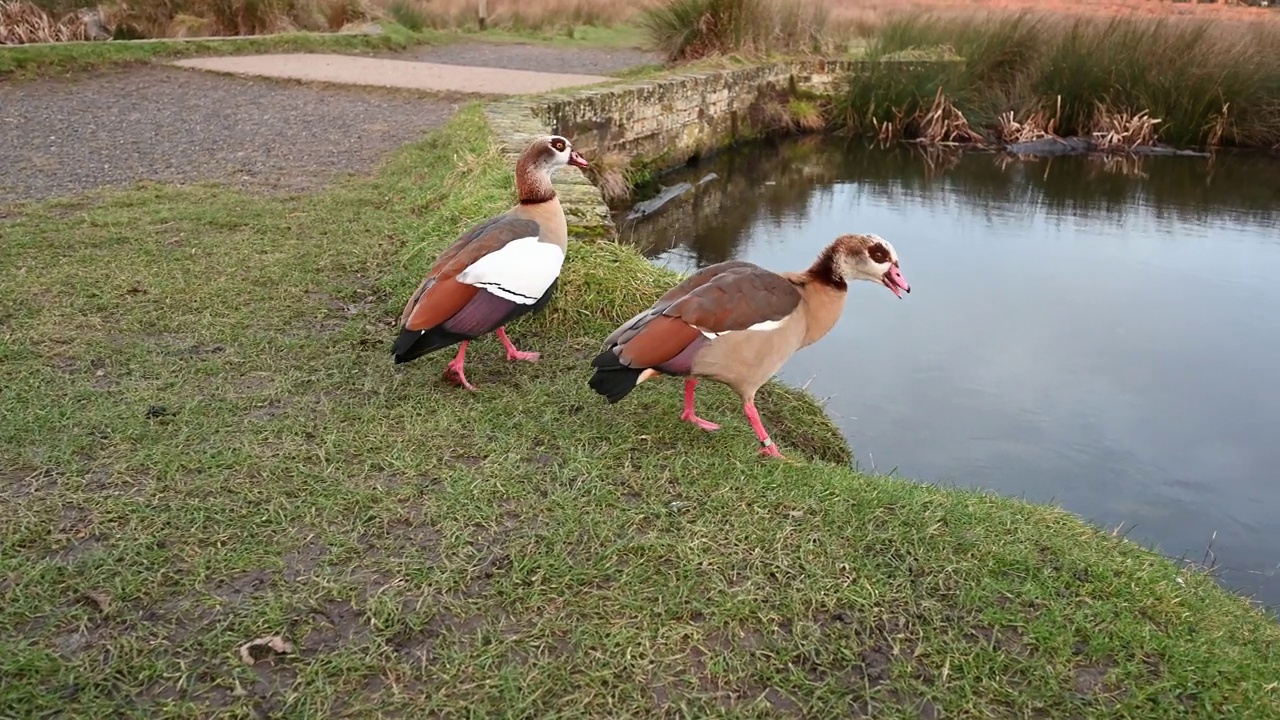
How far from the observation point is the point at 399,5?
1906cm

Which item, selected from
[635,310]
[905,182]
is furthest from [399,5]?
[635,310]

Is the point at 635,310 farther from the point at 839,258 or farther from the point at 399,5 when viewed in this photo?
the point at 399,5

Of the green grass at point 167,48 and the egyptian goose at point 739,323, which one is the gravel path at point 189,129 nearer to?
the green grass at point 167,48

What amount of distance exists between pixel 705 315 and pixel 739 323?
13 centimetres

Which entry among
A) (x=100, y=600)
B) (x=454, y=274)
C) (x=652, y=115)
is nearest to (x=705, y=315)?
(x=454, y=274)

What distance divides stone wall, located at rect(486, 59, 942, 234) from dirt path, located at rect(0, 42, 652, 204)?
4.85 ft

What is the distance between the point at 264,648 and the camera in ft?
8.08

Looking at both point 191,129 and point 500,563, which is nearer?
point 500,563

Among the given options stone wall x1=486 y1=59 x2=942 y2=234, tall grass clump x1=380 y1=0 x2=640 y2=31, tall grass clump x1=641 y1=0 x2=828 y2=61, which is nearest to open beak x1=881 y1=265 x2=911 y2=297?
stone wall x1=486 y1=59 x2=942 y2=234

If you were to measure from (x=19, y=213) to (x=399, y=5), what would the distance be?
14.2 metres

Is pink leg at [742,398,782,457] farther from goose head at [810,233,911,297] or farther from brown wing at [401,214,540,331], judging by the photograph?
brown wing at [401,214,540,331]

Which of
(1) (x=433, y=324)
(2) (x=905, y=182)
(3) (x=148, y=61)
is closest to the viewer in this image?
(1) (x=433, y=324)

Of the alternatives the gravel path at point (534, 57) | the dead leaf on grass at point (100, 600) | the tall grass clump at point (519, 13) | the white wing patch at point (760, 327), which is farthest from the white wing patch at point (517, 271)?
the tall grass clump at point (519, 13)

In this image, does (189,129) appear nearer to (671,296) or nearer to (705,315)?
(671,296)
